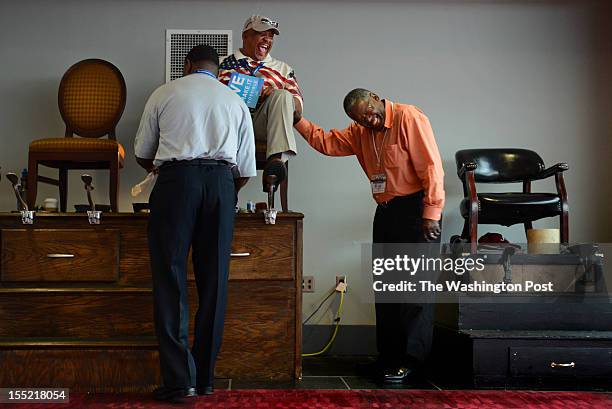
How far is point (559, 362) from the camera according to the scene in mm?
2879

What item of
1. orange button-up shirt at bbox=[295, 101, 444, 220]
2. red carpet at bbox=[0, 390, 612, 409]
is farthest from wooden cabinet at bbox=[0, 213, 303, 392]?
orange button-up shirt at bbox=[295, 101, 444, 220]

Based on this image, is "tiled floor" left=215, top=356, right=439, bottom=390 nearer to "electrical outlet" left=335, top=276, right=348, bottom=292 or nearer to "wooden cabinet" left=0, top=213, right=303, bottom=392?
"wooden cabinet" left=0, top=213, right=303, bottom=392

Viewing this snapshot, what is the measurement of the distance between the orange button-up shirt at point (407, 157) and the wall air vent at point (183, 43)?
125 cm

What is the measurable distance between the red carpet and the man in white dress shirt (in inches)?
4.4

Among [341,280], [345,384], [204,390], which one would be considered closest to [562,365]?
[345,384]

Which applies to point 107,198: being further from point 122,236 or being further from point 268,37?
point 268,37

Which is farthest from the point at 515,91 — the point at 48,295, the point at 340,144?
the point at 48,295

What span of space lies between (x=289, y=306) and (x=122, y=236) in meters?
0.87

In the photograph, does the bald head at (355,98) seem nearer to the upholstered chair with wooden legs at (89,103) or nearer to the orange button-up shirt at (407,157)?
the orange button-up shirt at (407,157)

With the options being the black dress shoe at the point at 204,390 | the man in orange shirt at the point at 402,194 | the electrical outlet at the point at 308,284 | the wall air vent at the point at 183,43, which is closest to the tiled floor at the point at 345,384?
the man in orange shirt at the point at 402,194

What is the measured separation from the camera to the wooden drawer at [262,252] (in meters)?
3.00

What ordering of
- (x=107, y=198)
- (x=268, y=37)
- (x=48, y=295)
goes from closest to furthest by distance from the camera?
(x=48, y=295) < (x=268, y=37) < (x=107, y=198)

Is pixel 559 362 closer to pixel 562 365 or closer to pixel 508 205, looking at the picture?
pixel 562 365

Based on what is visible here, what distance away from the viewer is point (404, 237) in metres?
3.06
